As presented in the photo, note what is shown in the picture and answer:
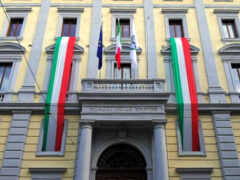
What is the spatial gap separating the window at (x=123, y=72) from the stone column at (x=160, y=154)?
4.28m

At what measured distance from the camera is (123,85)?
45.7 feet

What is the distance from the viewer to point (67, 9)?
60.0 ft

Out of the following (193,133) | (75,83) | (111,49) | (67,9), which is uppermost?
(67,9)

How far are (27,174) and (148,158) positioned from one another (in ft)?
20.7

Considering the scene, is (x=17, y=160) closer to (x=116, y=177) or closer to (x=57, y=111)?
(x=57, y=111)

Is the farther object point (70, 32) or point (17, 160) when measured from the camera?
point (70, 32)

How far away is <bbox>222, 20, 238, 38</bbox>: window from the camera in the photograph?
17373 mm

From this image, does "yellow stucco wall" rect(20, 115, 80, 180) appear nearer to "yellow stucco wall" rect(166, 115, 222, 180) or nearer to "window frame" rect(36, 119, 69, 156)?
"window frame" rect(36, 119, 69, 156)

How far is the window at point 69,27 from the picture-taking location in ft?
58.1

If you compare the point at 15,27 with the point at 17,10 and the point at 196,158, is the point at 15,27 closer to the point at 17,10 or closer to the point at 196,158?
the point at 17,10

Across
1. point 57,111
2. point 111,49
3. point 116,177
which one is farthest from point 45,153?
point 111,49

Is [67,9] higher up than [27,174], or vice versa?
[67,9]

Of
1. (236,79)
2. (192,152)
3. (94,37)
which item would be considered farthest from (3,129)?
(236,79)

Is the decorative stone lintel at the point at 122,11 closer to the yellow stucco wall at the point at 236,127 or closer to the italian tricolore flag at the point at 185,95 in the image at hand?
the italian tricolore flag at the point at 185,95
